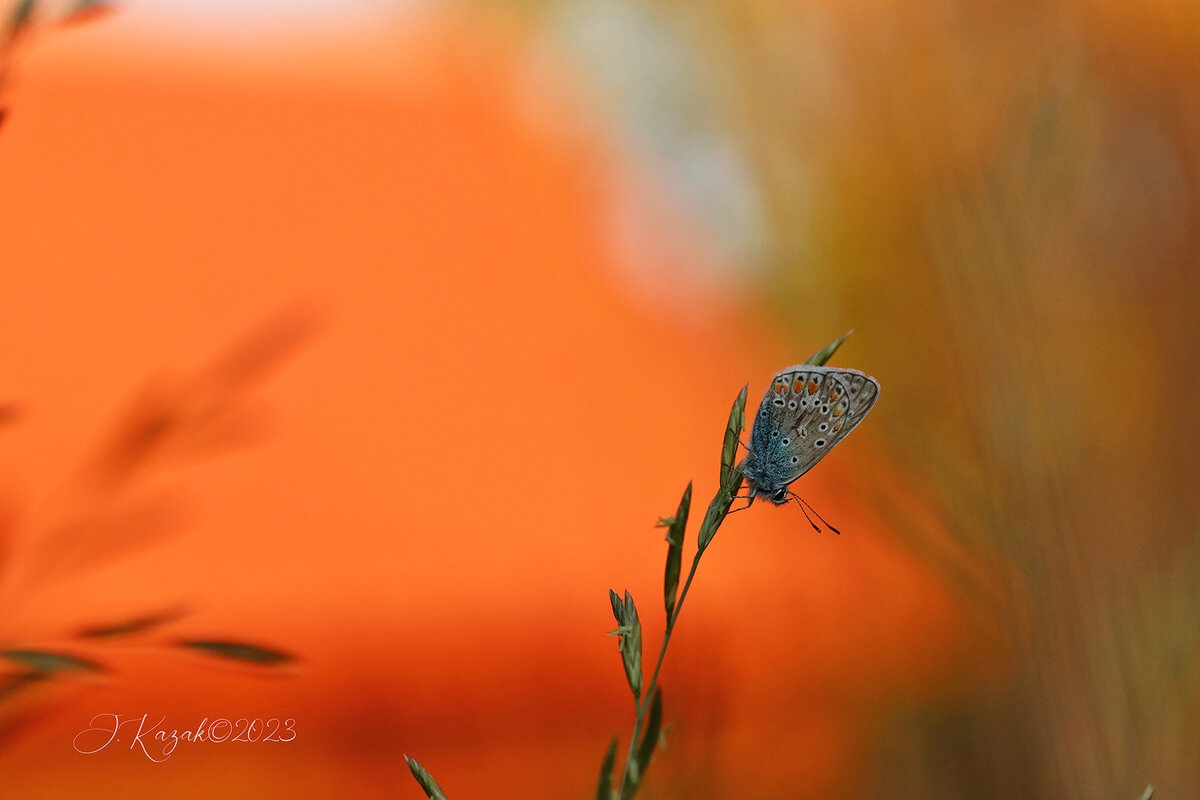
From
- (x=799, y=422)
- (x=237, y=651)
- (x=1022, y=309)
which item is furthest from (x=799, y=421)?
(x=237, y=651)

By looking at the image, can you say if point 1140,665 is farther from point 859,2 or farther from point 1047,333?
point 859,2

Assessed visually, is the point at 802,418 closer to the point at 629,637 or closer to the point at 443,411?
the point at 629,637

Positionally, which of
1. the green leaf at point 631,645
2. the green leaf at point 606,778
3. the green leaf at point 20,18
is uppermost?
the green leaf at point 20,18

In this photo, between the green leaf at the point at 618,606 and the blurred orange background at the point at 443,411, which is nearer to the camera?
the green leaf at the point at 618,606

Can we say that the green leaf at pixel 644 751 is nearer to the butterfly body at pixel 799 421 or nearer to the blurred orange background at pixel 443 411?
the butterfly body at pixel 799 421

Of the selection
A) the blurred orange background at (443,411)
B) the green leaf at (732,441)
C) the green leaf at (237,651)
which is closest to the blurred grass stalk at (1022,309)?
the blurred orange background at (443,411)

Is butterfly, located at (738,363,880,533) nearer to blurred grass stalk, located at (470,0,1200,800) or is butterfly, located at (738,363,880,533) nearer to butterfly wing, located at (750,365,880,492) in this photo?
butterfly wing, located at (750,365,880,492)

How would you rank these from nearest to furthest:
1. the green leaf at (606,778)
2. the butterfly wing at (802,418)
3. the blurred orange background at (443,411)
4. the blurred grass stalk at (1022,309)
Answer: the green leaf at (606,778) < the butterfly wing at (802,418) < the blurred grass stalk at (1022,309) < the blurred orange background at (443,411)
